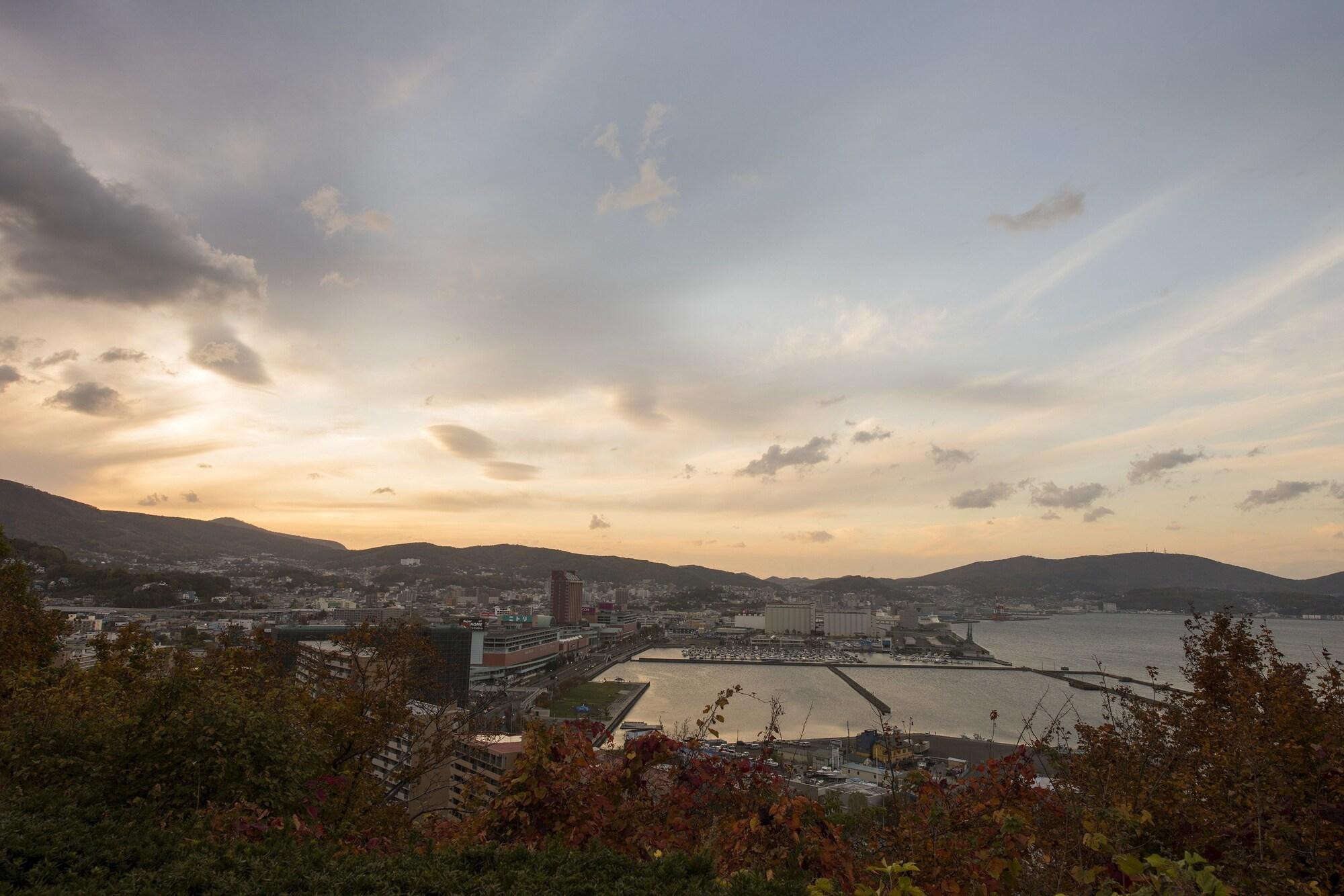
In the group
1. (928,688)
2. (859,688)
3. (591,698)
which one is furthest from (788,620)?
(591,698)

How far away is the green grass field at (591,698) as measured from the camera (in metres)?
23.3

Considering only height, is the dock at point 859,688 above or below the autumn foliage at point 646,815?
below

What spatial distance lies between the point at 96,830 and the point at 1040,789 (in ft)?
9.88

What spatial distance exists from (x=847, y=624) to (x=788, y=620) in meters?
5.05

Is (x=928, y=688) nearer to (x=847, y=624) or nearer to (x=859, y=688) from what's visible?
Result: (x=859, y=688)

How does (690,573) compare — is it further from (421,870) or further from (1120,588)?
(421,870)

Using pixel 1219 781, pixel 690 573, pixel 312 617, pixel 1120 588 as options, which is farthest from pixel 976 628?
pixel 1219 781

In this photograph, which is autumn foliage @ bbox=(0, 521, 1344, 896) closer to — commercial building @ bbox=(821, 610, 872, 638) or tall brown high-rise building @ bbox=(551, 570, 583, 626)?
tall brown high-rise building @ bbox=(551, 570, 583, 626)

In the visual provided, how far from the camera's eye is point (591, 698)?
26.8 meters

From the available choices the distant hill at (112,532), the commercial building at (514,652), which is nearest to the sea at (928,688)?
the commercial building at (514,652)

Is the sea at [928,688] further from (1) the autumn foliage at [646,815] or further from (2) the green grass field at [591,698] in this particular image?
(1) the autumn foliage at [646,815]

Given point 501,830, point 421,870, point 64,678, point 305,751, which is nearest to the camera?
point 421,870

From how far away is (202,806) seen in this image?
8.00 ft

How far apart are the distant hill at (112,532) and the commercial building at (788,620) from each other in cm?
5566
